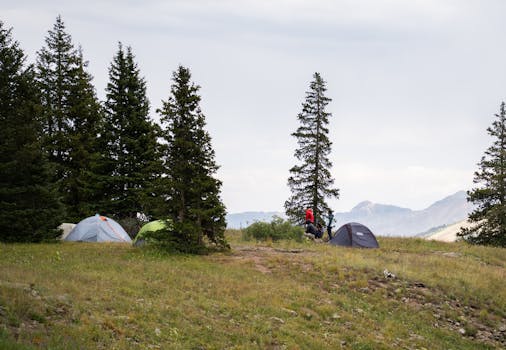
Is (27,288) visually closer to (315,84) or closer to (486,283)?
(486,283)

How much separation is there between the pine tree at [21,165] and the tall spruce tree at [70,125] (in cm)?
788

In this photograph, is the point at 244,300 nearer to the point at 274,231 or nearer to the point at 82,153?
the point at 274,231

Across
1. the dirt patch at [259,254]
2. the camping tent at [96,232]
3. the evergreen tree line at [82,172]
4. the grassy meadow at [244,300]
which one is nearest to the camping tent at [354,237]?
the grassy meadow at [244,300]

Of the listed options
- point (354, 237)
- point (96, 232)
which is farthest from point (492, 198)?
point (96, 232)

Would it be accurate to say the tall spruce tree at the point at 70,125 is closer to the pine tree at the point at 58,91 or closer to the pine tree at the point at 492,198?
the pine tree at the point at 58,91

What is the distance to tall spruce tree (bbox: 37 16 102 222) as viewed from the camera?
31328mm

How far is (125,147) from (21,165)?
36.2 feet

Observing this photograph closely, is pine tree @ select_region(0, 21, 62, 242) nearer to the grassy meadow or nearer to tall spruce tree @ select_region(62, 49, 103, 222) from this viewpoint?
the grassy meadow

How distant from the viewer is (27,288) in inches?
417

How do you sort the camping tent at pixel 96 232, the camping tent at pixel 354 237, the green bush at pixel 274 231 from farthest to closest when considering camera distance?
the green bush at pixel 274 231
the camping tent at pixel 354 237
the camping tent at pixel 96 232

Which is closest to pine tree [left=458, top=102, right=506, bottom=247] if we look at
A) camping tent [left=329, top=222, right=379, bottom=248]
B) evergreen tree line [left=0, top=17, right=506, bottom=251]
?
evergreen tree line [left=0, top=17, right=506, bottom=251]

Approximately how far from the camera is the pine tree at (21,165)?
21.4m

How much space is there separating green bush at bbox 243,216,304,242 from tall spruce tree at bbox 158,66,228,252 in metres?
7.49

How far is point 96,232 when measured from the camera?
2567cm
